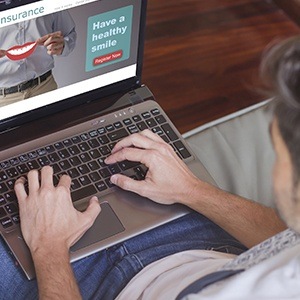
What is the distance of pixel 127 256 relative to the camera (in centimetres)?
124

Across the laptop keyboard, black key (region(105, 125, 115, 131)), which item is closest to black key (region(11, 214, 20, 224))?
the laptop keyboard

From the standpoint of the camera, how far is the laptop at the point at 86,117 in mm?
1211

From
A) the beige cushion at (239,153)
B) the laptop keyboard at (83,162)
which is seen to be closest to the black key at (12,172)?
the laptop keyboard at (83,162)

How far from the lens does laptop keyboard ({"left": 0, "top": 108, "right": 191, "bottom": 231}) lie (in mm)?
1225

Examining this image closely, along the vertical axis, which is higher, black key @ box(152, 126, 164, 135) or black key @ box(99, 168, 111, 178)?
black key @ box(152, 126, 164, 135)

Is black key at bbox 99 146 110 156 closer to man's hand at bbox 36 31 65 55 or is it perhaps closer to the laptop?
the laptop

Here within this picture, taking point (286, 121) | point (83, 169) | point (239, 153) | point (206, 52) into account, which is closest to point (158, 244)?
point (83, 169)

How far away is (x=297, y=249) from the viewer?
100cm

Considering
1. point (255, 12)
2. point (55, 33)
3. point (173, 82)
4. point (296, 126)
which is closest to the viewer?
point (296, 126)

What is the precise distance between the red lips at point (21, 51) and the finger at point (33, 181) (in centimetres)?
17

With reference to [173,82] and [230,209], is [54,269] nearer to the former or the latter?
[230,209]

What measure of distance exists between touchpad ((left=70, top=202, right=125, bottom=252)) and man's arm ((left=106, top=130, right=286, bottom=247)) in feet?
0.15

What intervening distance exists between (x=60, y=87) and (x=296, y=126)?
1.74 feet

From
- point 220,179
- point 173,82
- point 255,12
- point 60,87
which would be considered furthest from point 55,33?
point 255,12
